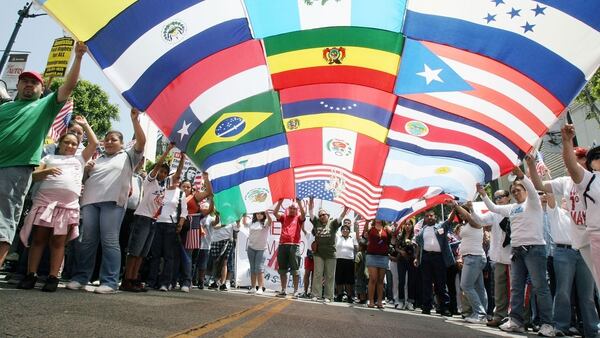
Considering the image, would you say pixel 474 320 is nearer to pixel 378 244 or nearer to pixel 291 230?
pixel 378 244

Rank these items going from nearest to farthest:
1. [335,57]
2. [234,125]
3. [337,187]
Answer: [335,57]
[234,125]
[337,187]

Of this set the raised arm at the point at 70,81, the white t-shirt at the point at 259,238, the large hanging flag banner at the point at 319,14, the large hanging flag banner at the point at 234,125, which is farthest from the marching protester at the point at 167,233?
the white t-shirt at the point at 259,238

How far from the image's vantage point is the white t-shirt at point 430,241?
8.61 m

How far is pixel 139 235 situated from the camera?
590 centimetres

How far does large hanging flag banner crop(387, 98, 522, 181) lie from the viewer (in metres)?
7.77

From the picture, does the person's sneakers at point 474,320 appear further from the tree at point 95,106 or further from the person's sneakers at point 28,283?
the tree at point 95,106

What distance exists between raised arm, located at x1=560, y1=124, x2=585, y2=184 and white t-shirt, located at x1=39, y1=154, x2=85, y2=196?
4893 mm

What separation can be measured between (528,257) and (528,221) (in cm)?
47

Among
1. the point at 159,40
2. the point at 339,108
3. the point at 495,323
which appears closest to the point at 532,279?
the point at 495,323

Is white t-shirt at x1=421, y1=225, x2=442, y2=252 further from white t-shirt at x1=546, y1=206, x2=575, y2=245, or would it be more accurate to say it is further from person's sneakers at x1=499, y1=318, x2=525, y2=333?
person's sneakers at x1=499, y1=318, x2=525, y2=333

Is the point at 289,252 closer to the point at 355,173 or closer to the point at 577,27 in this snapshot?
the point at 355,173

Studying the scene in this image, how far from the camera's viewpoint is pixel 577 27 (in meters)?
5.39

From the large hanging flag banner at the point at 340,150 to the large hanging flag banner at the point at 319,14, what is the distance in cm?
336

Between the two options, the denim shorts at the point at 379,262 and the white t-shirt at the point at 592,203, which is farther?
the denim shorts at the point at 379,262
